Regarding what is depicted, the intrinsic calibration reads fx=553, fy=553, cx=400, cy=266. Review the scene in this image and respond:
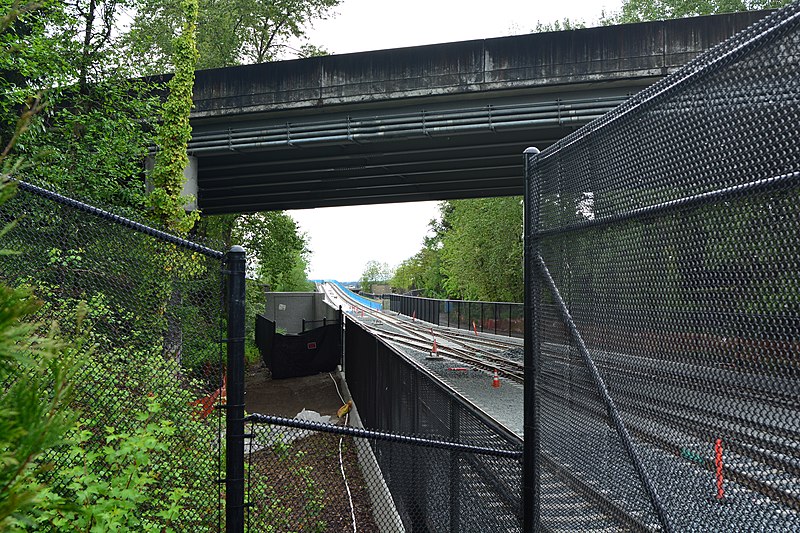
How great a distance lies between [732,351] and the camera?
1922 mm

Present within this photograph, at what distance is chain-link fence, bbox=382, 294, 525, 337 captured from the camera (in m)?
30.0

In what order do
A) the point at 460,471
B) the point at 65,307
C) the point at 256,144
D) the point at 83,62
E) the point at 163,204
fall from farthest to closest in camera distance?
the point at 256,144 < the point at 163,204 < the point at 83,62 < the point at 460,471 < the point at 65,307

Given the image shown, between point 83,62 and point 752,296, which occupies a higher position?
point 83,62

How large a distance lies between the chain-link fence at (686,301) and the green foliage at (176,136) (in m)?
12.6

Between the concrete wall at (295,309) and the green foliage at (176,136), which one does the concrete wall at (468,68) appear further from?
the concrete wall at (295,309)

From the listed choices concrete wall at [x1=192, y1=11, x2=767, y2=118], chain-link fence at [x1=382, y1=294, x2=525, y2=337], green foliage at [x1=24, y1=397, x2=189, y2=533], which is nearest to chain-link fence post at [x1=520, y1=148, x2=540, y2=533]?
green foliage at [x1=24, y1=397, x2=189, y2=533]

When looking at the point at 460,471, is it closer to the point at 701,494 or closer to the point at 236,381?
the point at 236,381

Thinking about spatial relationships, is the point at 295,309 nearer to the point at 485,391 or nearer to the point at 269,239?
the point at 269,239

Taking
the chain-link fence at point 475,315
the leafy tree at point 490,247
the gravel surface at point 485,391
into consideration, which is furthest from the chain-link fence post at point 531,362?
the leafy tree at point 490,247

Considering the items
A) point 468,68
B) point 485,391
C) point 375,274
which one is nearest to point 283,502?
point 485,391

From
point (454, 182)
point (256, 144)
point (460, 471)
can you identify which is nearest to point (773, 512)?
point (460, 471)

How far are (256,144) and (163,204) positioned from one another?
4.19 metres

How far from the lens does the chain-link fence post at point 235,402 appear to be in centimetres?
361

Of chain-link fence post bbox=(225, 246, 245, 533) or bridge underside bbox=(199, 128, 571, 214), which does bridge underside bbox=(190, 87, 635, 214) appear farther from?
chain-link fence post bbox=(225, 246, 245, 533)
